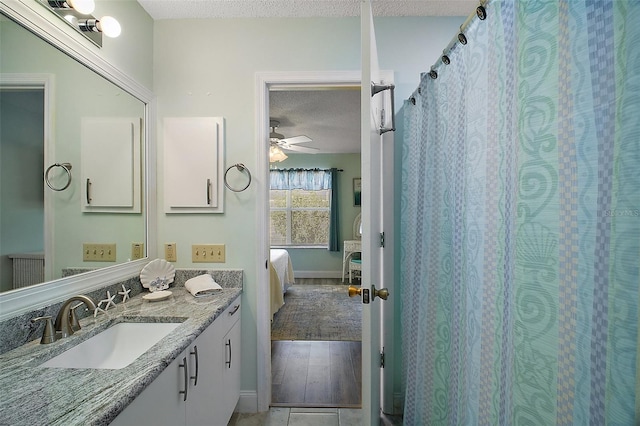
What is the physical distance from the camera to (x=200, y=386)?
124 cm

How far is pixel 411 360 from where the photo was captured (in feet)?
5.16

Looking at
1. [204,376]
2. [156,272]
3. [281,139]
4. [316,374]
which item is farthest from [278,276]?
[204,376]

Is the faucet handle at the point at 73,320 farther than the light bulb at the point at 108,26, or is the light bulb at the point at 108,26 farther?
the light bulb at the point at 108,26

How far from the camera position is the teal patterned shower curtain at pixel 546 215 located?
0.53 meters

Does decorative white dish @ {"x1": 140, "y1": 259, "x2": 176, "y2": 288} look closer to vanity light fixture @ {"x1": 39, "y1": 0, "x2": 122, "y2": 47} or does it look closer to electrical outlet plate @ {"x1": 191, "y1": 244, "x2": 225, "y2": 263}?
electrical outlet plate @ {"x1": 191, "y1": 244, "x2": 225, "y2": 263}

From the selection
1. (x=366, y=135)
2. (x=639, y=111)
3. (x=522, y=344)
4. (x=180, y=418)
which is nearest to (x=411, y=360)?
(x=522, y=344)

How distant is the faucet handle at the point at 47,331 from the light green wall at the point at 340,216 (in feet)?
15.9

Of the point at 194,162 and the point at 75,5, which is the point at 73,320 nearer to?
the point at 194,162

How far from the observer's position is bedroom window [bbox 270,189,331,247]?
19.4 ft

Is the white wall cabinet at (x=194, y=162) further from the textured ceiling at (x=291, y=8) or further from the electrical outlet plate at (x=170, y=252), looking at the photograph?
the textured ceiling at (x=291, y=8)

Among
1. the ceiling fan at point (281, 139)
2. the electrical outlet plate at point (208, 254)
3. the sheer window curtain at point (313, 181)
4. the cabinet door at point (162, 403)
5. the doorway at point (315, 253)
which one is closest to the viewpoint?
the cabinet door at point (162, 403)

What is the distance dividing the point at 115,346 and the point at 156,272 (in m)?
0.52

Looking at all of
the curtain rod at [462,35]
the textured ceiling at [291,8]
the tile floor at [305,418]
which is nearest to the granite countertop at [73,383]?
the tile floor at [305,418]

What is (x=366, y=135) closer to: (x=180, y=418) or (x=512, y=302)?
(x=512, y=302)
